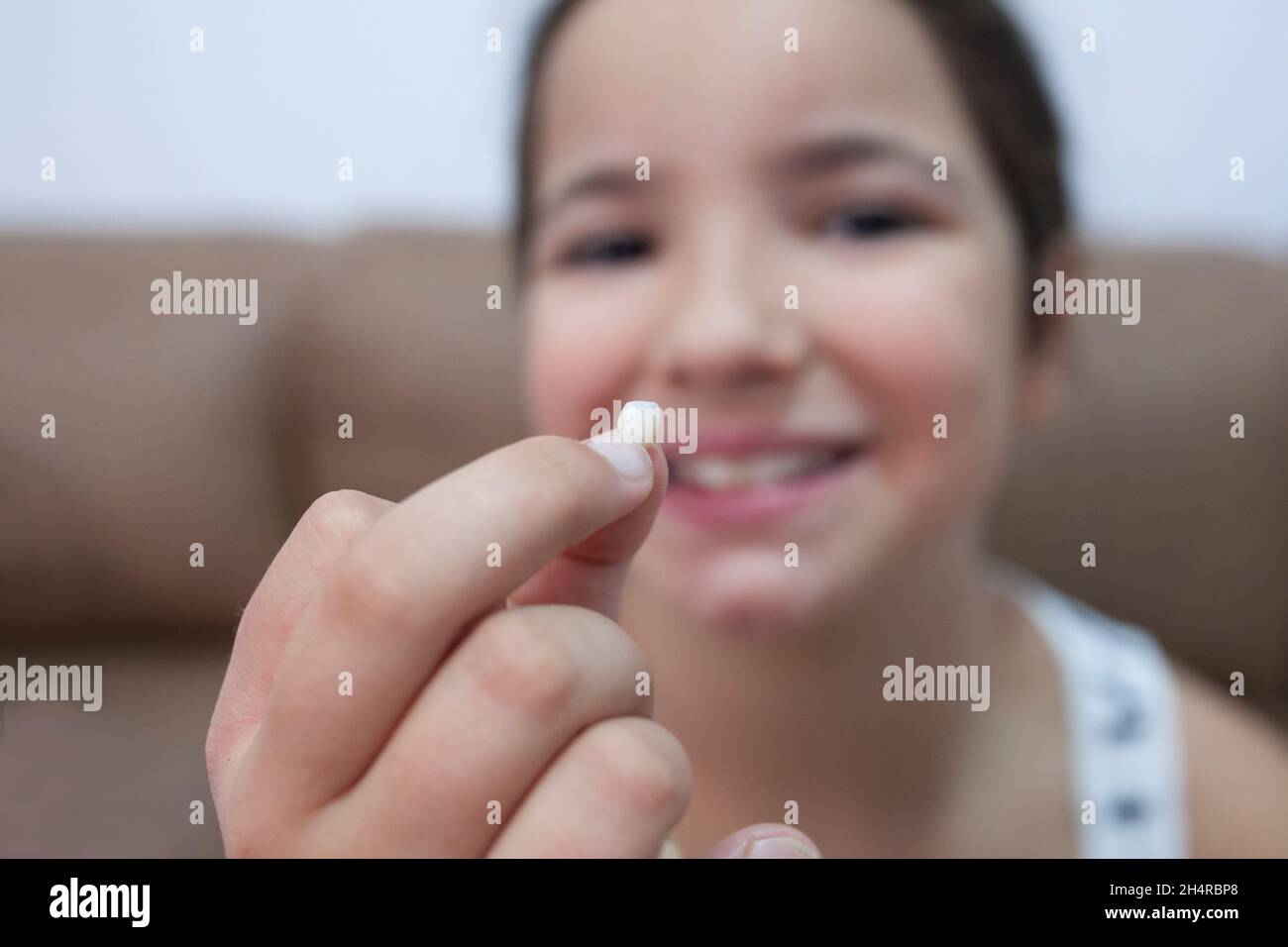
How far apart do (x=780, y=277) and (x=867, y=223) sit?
0.08m

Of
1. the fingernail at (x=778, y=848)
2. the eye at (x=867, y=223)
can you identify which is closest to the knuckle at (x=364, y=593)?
the fingernail at (x=778, y=848)

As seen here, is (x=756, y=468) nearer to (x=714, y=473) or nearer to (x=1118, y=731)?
(x=714, y=473)

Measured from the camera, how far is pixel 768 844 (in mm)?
329

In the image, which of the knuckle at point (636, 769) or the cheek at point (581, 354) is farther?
the cheek at point (581, 354)

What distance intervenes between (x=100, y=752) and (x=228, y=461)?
0.33 m

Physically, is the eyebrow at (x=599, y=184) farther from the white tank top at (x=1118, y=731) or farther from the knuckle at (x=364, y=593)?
the white tank top at (x=1118, y=731)

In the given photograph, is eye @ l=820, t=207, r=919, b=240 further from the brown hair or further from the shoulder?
the shoulder

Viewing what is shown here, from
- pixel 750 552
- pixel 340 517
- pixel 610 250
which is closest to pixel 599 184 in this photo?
pixel 610 250

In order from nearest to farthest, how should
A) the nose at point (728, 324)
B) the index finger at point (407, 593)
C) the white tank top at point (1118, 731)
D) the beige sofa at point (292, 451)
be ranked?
the index finger at point (407, 593), the nose at point (728, 324), the white tank top at point (1118, 731), the beige sofa at point (292, 451)

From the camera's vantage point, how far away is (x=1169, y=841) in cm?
75

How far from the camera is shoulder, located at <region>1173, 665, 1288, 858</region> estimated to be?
755 millimetres

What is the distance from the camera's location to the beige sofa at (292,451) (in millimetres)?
866

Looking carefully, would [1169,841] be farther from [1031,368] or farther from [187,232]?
[187,232]
